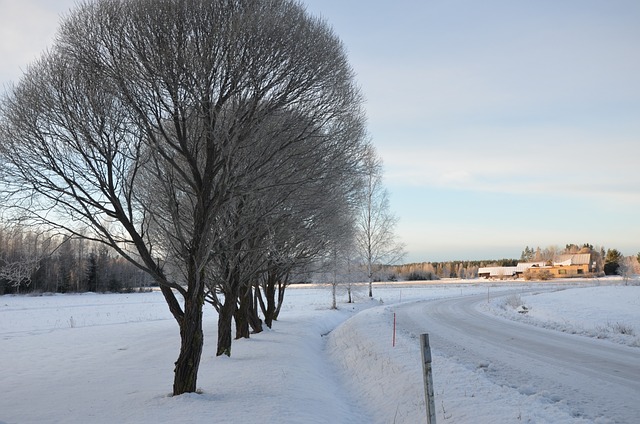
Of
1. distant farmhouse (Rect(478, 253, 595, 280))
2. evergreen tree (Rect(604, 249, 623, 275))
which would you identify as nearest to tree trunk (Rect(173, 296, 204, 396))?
distant farmhouse (Rect(478, 253, 595, 280))

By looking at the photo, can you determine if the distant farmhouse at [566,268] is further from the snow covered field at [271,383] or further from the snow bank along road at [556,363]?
the snow covered field at [271,383]

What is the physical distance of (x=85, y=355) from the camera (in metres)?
18.5

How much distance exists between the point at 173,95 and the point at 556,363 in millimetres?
10674

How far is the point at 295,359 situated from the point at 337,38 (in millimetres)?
8490

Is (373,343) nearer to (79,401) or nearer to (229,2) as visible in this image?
(79,401)

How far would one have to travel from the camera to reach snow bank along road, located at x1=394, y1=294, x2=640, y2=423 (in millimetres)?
8422

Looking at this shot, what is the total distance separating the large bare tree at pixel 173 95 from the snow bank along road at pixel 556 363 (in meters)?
6.64

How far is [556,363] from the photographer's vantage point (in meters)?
12.5

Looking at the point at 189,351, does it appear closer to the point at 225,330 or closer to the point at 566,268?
the point at 225,330

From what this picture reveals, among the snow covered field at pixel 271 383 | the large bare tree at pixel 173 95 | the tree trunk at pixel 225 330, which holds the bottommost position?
the snow covered field at pixel 271 383

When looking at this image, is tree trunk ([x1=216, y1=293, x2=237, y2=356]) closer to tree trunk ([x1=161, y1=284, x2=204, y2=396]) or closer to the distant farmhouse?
tree trunk ([x1=161, y1=284, x2=204, y2=396])

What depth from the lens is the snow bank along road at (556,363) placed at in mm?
8422

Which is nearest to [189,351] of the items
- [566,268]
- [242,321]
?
[242,321]

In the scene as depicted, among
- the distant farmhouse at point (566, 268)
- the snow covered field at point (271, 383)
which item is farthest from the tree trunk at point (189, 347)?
the distant farmhouse at point (566, 268)
